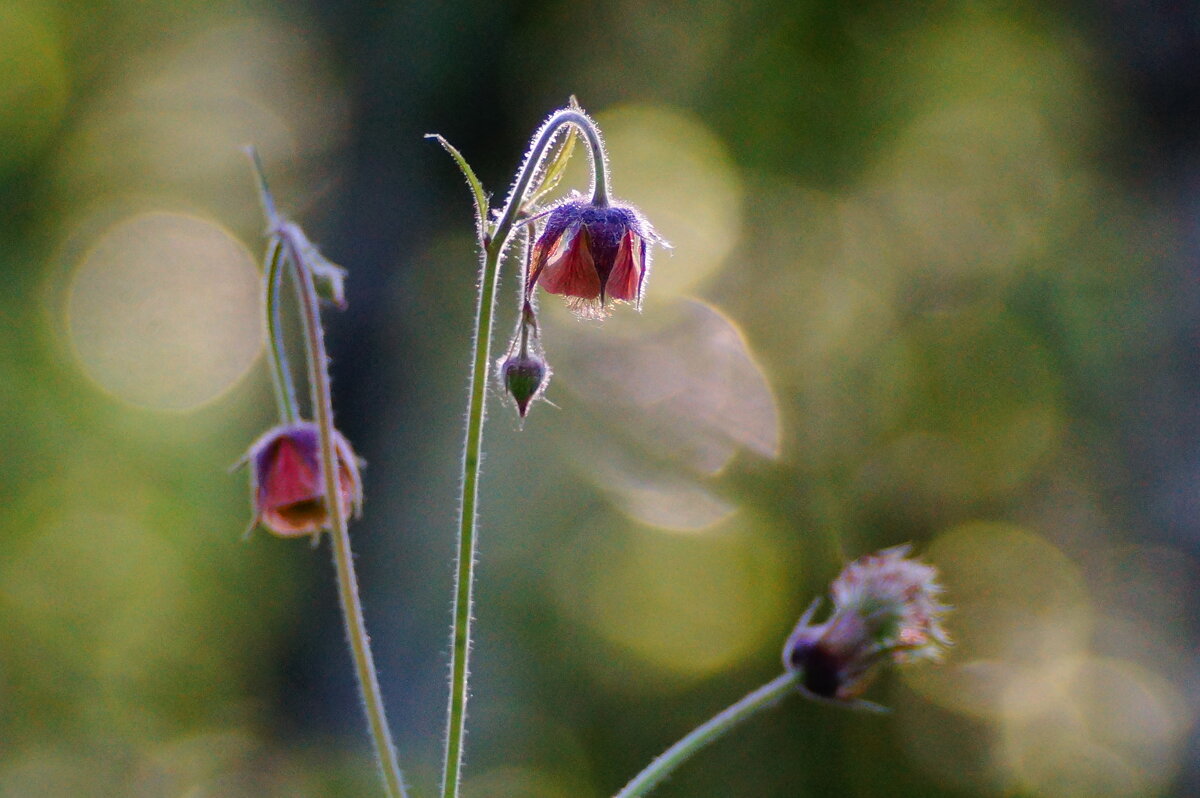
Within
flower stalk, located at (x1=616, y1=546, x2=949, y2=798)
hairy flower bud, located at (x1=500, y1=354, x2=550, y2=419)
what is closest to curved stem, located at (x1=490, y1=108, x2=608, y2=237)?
hairy flower bud, located at (x1=500, y1=354, x2=550, y2=419)

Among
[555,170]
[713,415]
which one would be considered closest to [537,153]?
[555,170]

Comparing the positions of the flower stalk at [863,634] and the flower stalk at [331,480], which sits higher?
the flower stalk at [331,480]

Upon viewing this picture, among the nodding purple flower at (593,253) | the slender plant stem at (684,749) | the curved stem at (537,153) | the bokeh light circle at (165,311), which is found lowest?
the slender plant stem at (684,749)

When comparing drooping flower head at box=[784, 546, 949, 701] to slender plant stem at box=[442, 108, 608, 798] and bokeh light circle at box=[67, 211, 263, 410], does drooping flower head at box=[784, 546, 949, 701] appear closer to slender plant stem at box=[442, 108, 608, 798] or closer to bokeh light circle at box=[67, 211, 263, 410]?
slender plant stem at box=[442, 108, 608, 798]

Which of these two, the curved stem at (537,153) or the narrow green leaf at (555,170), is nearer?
the curved stem at (537,153)

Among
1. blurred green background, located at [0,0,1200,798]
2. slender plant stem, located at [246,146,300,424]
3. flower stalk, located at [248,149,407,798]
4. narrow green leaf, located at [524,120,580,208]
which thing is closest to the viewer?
flower stalk, located at [248,149,407,798]

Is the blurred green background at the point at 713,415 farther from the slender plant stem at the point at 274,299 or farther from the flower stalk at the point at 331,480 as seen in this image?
the flower stalk at the point at 331,480

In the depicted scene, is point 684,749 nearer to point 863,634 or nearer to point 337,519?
point 863,634

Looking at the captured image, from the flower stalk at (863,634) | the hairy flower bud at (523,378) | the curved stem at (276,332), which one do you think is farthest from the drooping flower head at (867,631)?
the curved stem at (276,332)
